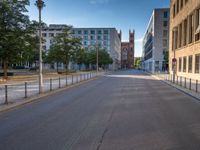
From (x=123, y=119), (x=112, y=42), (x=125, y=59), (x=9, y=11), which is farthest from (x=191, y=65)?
(x=125, y=59)

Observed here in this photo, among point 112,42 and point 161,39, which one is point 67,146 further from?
point 112,42

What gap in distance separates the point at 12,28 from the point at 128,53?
170m

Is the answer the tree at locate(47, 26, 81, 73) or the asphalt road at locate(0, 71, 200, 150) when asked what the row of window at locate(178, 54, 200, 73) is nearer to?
the tree at locate(47, 26, 81, 73)

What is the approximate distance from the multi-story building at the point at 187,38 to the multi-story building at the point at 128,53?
471 feet

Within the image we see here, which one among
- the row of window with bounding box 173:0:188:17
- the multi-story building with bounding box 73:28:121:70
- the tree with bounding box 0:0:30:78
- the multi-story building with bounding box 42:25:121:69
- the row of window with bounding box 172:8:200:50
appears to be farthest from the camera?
the multi-story building with bounding box 73:28:121:70

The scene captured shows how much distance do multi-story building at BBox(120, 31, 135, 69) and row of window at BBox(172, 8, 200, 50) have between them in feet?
475

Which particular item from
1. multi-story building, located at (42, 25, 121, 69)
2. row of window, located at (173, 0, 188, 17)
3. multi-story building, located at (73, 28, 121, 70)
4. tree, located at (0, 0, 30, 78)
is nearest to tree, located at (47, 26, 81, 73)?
tree, located at (0, 0, 30, 78)

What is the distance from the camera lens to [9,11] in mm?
26125

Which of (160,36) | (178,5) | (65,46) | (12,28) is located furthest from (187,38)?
(160,36)

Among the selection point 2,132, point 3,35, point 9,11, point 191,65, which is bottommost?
point 2,132

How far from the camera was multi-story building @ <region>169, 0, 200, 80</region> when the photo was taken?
1280 inches

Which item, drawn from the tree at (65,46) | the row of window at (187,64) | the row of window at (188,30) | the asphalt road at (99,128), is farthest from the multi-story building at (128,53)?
the asphalt road at (99,128)

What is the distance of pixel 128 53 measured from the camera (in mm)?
192750

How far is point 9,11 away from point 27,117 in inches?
809
